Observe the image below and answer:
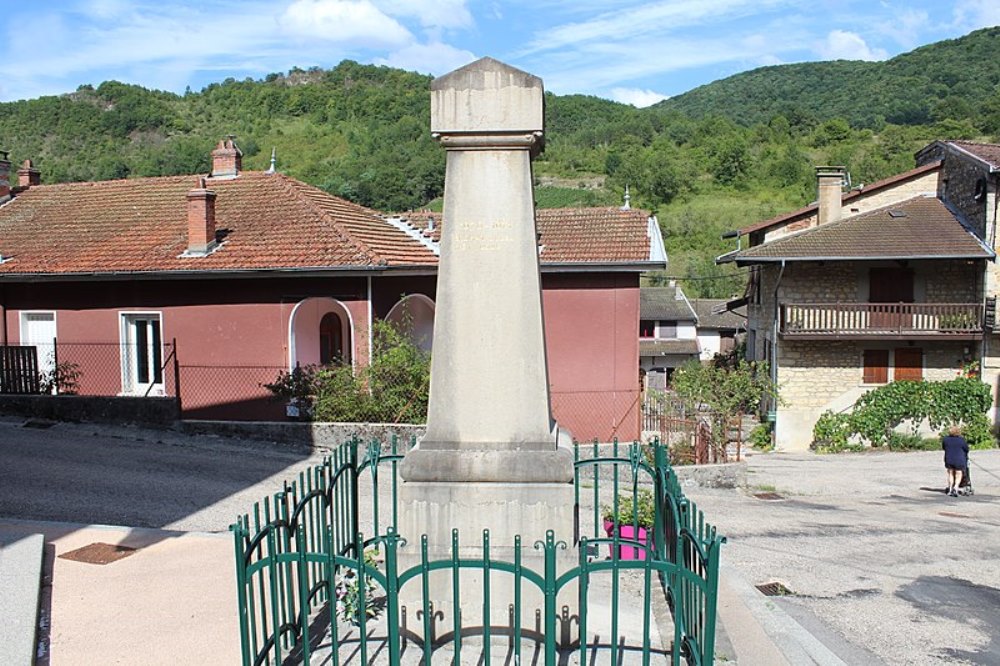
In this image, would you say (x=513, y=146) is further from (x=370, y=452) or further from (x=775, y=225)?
(x=775, y=225)

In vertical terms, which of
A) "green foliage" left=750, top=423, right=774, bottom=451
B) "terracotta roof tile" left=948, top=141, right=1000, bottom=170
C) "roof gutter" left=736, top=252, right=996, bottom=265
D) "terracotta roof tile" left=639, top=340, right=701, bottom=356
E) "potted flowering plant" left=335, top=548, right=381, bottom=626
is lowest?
"green foliage" left=750, top=423, right=774, bottom=451

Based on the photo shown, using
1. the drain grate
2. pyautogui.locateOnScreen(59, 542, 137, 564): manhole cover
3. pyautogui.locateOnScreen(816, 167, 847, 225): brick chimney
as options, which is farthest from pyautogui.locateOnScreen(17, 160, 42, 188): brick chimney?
pyautogui.locateOnScreen(816, 167, 847, 225): brick chimney

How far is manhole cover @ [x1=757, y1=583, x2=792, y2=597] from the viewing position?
8414 mm

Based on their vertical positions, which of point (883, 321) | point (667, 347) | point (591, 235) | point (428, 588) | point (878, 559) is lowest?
point (878, 559)

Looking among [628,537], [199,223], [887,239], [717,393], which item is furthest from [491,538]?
[887,239]

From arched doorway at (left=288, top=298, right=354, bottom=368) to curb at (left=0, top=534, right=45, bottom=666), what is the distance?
10086mm

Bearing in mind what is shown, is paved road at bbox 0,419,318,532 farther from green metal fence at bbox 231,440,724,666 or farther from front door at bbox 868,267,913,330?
front door at bbox 868,267,913,330

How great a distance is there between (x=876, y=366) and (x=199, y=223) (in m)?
19.3

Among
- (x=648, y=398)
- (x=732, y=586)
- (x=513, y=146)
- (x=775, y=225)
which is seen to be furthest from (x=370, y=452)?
(x=775, y=225)

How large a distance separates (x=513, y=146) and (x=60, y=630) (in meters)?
4.58

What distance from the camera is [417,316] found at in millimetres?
19469

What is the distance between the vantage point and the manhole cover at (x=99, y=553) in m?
7.54

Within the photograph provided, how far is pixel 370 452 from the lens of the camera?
682cm

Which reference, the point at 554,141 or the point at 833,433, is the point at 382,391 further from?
the point at 554,141
